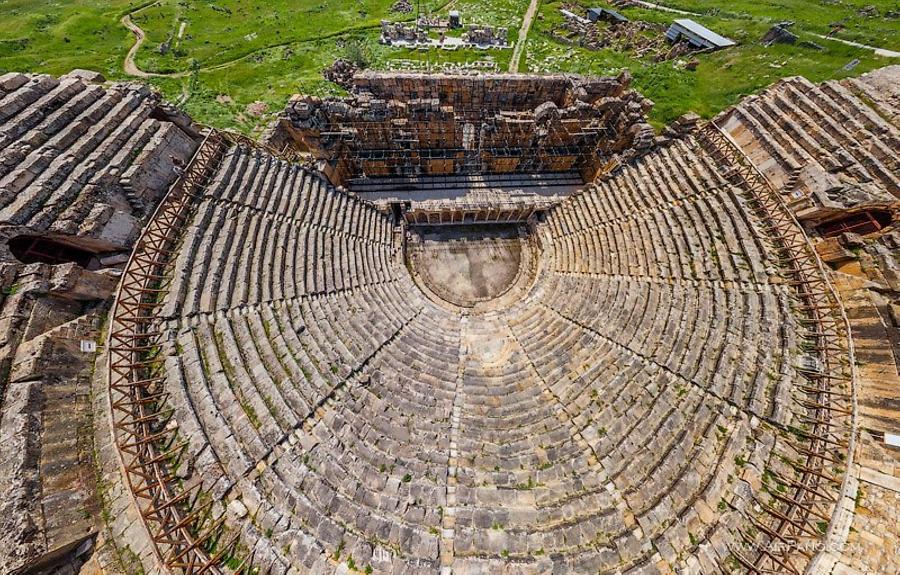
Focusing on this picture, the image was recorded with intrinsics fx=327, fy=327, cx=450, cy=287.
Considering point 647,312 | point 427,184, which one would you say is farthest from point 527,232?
point 647,312

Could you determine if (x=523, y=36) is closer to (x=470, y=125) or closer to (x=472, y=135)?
(x=470, y=125)

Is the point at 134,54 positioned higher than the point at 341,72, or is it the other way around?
the point at 341,72

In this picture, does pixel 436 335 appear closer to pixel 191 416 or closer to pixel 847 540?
pixel 191 416

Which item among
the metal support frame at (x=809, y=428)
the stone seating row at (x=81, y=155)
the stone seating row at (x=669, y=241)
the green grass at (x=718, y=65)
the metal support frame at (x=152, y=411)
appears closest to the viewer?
the metal support frame at (x=152, y=411)

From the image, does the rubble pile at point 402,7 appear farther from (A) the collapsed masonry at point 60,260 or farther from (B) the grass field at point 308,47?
(A) the collapsed masonry at point 60,260

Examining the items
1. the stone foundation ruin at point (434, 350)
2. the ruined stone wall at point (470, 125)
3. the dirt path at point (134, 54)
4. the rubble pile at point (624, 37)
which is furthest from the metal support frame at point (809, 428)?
the dirt path at point (134, 54)

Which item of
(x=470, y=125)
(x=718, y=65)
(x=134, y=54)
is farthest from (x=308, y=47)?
(x=718, y=65)
